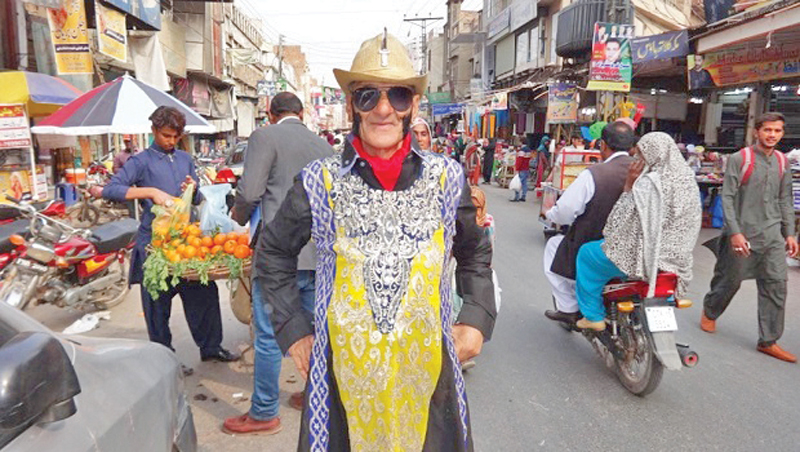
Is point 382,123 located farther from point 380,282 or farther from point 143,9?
point 143,9

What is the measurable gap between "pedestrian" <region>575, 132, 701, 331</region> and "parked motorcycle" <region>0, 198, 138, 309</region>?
4681mm

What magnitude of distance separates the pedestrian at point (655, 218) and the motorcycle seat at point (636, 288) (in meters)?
0.05

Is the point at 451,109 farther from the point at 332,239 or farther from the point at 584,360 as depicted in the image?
the point at 332,239

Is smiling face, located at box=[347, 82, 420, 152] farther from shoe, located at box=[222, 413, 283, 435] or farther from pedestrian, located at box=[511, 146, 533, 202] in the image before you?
pedestrian, located at box=[511, 146, 533, 202]

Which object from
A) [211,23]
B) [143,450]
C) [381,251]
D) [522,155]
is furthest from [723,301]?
[211,23]

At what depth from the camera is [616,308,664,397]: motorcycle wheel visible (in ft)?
12.0

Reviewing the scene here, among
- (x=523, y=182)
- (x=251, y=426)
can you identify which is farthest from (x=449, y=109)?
(x=251, y=426)

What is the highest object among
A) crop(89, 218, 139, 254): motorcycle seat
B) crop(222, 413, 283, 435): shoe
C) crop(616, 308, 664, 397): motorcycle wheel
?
crop(89, 218, 139, 254): motorcycle seat

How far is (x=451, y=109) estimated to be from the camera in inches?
1240

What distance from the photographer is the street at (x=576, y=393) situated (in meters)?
3.32

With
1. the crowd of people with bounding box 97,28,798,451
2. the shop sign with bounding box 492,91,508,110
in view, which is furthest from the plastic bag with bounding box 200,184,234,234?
the shop sign with bounding box 492,91,508,110

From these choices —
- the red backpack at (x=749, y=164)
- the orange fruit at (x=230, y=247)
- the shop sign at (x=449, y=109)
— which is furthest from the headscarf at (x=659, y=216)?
the shop sign at (x=449, y=109)

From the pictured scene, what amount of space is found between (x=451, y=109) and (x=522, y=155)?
645 inches

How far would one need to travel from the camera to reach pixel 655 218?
3.52 m
